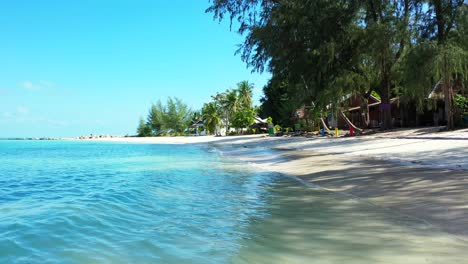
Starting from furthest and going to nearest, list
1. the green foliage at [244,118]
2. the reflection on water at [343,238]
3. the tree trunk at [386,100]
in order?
the green foliage at [244,118], the tree trunk at [386,100], the reflection on water at [343,238]

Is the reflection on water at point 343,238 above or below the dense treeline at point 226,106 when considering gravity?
below

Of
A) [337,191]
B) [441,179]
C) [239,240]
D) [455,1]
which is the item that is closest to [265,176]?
[337,191]

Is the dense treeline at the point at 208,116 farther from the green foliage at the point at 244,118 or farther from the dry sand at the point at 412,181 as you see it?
the dry sand at the point at 412,181

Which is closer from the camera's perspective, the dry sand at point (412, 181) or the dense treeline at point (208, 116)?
the dry sand at point (412, 181)

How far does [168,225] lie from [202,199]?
2.46m

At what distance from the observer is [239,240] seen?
5.15 meters

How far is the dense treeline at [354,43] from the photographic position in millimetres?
19953

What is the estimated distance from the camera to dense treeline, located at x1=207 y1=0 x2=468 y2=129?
65.5 ft

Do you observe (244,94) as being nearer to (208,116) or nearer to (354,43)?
(208,116)

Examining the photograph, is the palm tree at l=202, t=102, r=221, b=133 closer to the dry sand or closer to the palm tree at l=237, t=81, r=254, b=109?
the palm tree at l=237, t=81, r=254, b=109

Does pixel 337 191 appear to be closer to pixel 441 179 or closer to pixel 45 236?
pixel 441 179

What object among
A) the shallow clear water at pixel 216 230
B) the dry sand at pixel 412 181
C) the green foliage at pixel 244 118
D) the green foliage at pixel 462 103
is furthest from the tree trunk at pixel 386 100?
the green foliage at pixel 244 118

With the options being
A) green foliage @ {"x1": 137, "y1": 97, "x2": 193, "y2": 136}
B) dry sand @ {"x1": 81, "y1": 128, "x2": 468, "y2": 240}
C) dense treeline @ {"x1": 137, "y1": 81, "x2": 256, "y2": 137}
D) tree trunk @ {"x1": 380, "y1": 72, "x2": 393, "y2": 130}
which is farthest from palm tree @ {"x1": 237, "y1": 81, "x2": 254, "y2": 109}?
dry sand @ {"x1": 81, "y1": 128, "x2": 468, "y2": 240}

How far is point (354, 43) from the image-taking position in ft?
75.9
